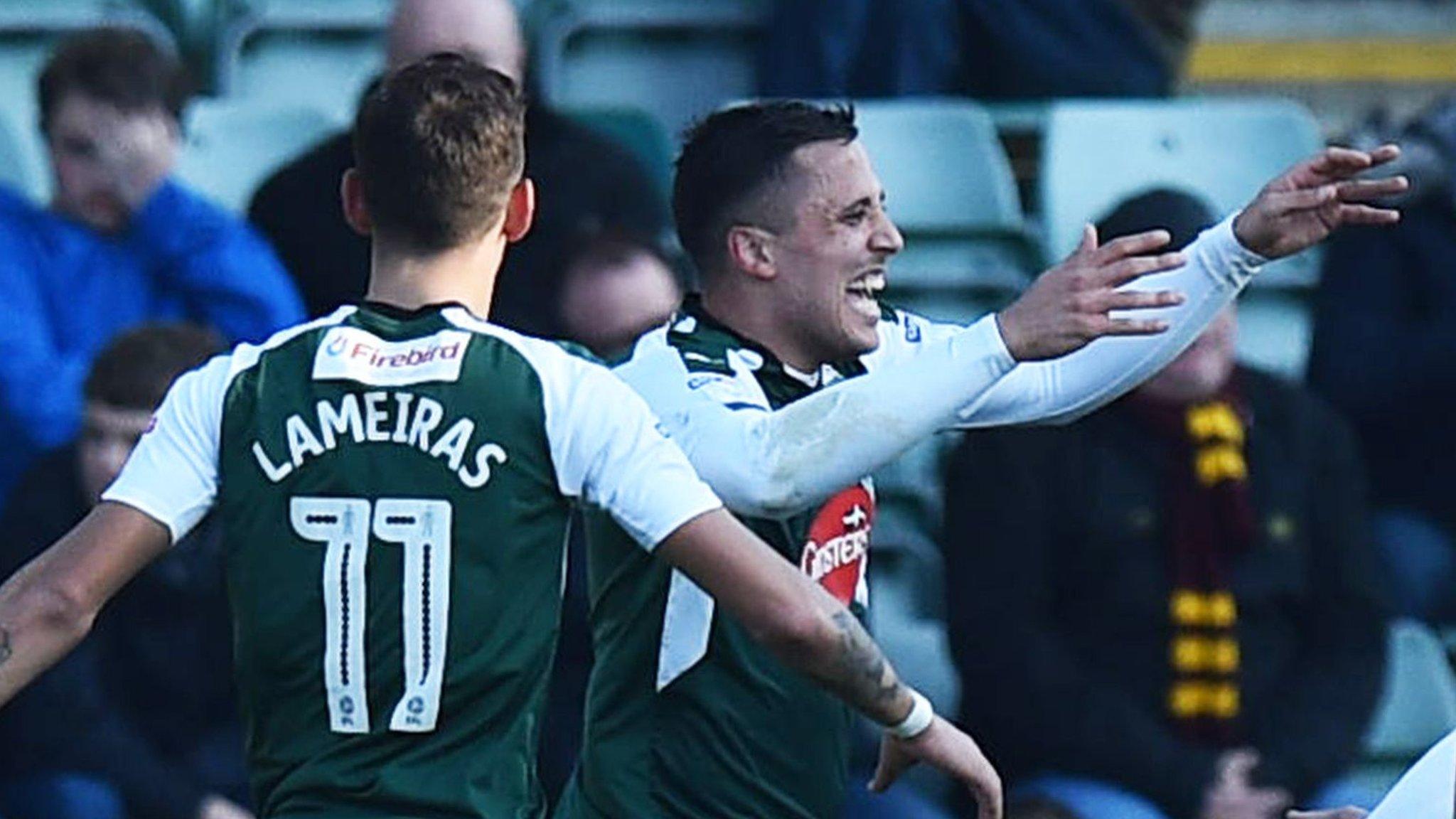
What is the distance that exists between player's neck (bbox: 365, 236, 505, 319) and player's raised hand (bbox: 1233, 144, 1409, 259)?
1022 millimetres

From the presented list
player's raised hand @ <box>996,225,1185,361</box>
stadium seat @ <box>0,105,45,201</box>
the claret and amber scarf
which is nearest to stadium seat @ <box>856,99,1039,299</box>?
the claret and amber scarf

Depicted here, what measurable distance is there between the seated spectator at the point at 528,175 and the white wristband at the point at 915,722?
108 inches

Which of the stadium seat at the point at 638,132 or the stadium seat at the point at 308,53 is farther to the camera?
the stadium seat at the point at 308,53

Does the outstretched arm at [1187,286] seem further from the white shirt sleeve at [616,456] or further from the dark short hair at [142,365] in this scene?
the dark short hair at [142,365]

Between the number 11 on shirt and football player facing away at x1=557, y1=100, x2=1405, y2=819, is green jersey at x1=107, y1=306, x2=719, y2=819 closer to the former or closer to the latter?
the number 11 on shirt

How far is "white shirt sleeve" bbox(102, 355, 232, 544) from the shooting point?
4332 millimetres

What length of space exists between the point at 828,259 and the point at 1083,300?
0.53m

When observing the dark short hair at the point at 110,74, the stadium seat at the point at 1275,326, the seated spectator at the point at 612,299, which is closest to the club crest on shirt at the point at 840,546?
the seated spectator at the point at 612,299

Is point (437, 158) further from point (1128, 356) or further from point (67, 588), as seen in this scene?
point (1128, 356)

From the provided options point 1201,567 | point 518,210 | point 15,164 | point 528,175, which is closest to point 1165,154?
point 1201,567

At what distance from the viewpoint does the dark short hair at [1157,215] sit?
280 inches

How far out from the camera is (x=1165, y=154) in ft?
26.7

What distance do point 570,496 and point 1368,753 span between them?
3560 mm

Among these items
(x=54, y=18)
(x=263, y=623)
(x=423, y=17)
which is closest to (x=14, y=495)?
(x=423, y=17)
